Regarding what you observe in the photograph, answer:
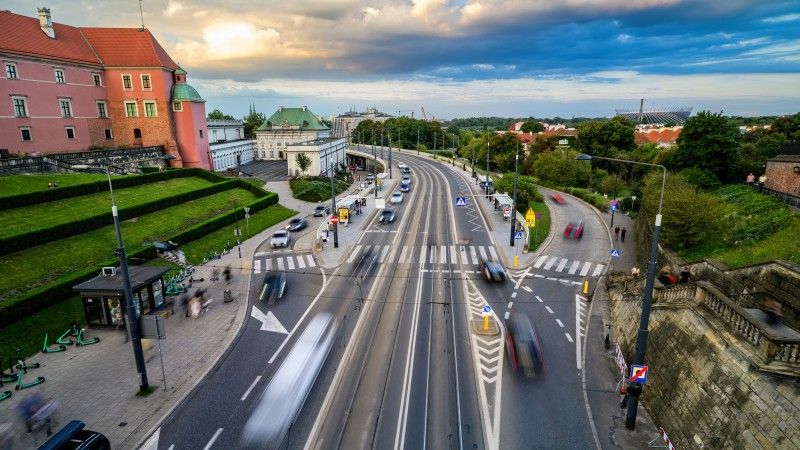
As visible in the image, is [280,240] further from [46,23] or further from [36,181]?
[46,23]

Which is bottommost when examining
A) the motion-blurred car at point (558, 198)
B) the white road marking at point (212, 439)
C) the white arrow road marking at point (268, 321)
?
the white arrow road marking at point (268, 321)

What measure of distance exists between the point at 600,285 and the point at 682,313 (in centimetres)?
1237

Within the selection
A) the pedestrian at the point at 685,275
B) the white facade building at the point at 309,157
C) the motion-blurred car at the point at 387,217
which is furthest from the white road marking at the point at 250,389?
the white facade building at the point at 309,157

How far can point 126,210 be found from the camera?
34.6m

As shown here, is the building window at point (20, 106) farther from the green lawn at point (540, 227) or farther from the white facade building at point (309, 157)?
the green lawn at point (540, 227)

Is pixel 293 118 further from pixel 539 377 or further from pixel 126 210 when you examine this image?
pixel 539 377

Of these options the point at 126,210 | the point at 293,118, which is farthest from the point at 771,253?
the point at 293,118

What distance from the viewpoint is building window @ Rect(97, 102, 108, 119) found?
5491cm

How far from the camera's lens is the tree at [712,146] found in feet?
142

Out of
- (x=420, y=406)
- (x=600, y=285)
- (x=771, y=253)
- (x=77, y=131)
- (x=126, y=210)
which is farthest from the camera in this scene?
(x=77, y=131)

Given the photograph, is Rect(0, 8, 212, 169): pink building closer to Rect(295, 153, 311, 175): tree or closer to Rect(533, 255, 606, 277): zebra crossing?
Rect(295, 153, 311, 175): tree

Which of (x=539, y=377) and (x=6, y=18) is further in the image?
(x=6, y=18)

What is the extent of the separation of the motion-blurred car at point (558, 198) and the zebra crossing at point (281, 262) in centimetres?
3462

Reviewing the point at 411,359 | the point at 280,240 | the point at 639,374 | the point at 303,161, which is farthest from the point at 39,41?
the point at 639,374
